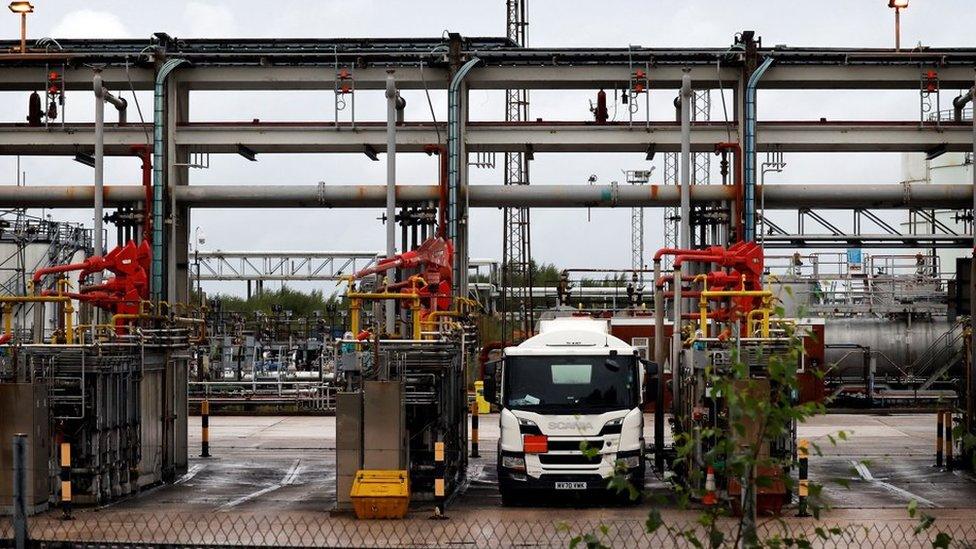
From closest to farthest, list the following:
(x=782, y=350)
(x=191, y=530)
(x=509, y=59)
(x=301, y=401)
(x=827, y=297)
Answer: (x=191, y=530), (x=782, y=350), (x=509, y=59), (x=301, y=401), (x=827, y=297)

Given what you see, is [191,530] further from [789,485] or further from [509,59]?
[509,59]

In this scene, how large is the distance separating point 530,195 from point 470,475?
367 inches

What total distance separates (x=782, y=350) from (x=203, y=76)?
18.1 meters

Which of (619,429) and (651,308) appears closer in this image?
(619,429)

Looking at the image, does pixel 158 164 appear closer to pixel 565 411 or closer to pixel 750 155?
pixel 750 155

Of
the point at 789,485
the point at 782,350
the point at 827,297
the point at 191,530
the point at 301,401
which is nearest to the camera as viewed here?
the point at 789,485

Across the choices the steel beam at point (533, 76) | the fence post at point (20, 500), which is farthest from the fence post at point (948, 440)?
the fence post at point (20, 500)

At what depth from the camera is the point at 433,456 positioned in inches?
873

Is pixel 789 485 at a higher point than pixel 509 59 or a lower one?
lower

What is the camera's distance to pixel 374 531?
737 inches

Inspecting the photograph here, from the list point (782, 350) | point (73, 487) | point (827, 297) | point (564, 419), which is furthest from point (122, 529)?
point (827, 297)

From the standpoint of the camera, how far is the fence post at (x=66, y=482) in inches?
787

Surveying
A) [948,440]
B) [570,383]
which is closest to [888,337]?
[948,440]

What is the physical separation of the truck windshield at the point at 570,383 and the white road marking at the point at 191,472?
7.52 meters
